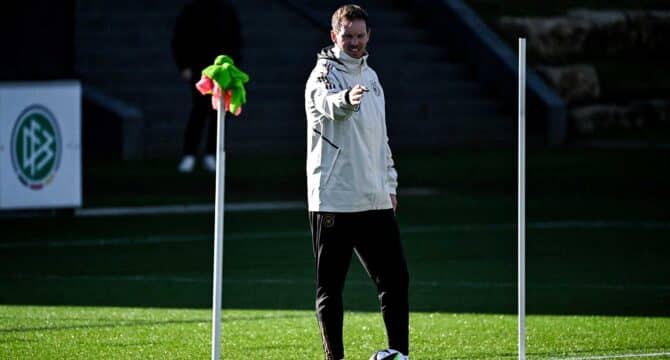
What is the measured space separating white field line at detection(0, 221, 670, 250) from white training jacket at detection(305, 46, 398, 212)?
297 inches

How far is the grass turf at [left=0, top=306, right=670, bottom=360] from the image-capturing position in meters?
9.70

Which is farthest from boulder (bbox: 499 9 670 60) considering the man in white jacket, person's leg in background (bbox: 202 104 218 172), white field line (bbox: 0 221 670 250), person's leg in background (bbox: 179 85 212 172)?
the man in white jacket

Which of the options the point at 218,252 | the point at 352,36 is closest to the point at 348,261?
the point at 218,252

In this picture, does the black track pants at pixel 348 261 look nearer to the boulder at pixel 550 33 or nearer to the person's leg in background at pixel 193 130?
the person's leg in background at pixel 193 130

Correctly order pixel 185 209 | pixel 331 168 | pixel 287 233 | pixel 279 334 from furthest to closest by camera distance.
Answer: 1. pixel 185 209
2. pixel 287 233
3. pixel 279 334
4. pixel 331 168

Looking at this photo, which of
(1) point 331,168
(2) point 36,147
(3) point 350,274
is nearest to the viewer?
(1) point 331,168

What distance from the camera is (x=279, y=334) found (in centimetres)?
1048

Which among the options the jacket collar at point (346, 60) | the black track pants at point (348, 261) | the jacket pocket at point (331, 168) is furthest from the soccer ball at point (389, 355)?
the jacket collar at point (346, 60)

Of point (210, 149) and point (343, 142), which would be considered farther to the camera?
point (210, 149)

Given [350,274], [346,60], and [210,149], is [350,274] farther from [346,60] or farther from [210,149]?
[210,149]

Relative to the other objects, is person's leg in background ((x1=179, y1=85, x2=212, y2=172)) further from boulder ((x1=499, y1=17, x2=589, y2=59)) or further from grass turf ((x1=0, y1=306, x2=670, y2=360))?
grass turf ((x1=0, y1=306, x2=670, y2=360))

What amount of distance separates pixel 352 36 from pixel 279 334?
2.88m

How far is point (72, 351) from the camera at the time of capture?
976 centimetres

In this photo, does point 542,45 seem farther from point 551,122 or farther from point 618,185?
point 618,185
